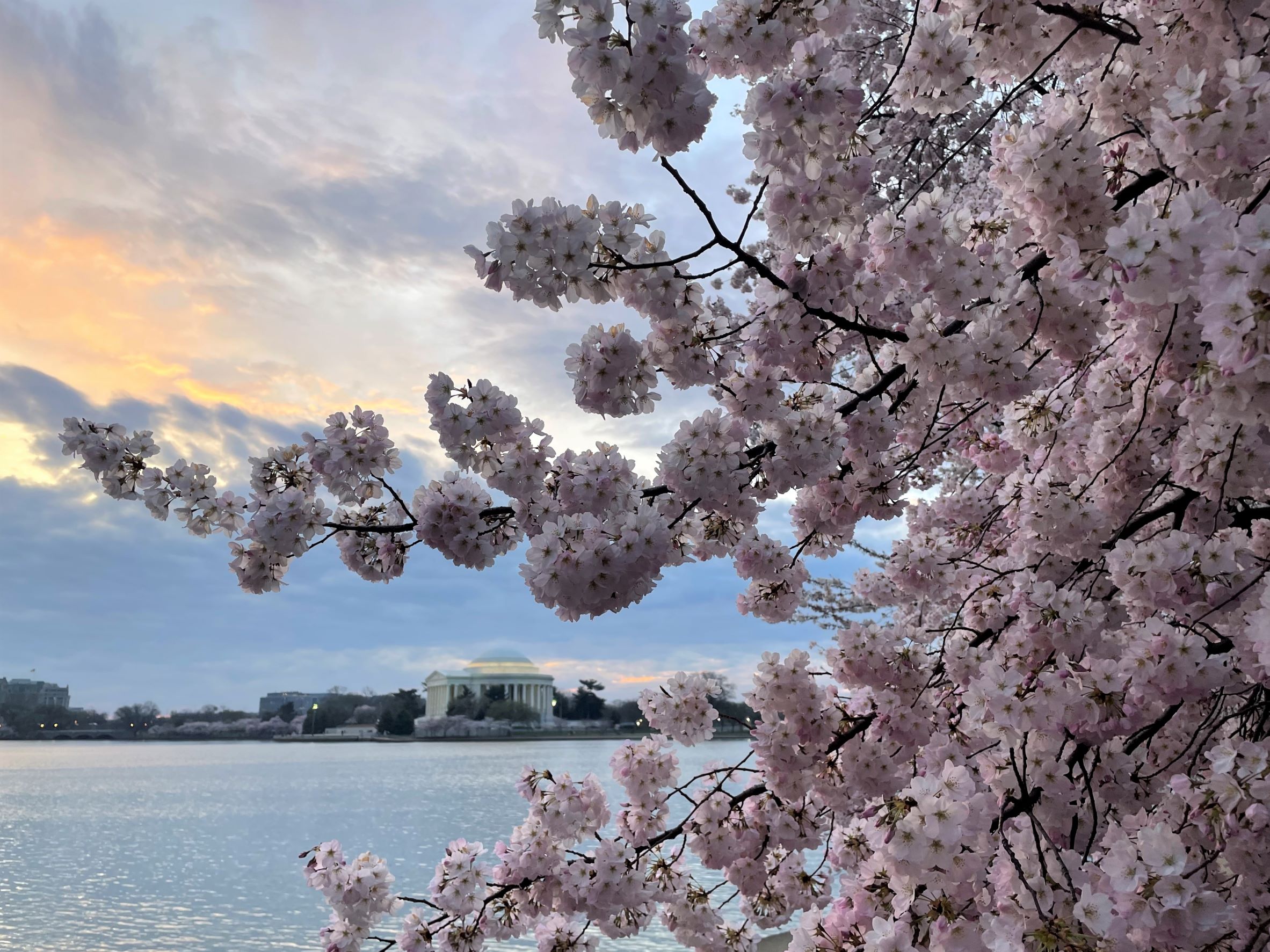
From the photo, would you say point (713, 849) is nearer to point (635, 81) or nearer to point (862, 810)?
point (862, 810)

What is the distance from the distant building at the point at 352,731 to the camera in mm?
97188

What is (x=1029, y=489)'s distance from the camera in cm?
365

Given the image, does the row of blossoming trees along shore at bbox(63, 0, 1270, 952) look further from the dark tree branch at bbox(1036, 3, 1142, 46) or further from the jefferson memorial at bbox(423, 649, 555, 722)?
the jefferson memorial at bbox(423, 649, 555, 722)

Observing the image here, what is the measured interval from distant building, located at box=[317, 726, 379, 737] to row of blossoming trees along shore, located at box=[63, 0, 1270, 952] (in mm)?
100603

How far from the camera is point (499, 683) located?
10125 centimetres

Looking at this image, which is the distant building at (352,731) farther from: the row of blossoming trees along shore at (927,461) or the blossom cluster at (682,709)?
the row of blossoming trees along shore at (927,461)

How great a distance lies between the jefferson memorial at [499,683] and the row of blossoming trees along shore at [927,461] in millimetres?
97202

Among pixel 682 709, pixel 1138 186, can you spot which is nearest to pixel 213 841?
pixel 682 709

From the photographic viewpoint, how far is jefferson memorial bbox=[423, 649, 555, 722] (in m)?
99.7

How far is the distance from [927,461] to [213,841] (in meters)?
24.7

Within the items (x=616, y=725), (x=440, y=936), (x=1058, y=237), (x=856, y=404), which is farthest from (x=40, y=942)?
(x=616, y=725)

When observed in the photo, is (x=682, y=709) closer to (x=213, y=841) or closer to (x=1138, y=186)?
(x=1138, y=186)

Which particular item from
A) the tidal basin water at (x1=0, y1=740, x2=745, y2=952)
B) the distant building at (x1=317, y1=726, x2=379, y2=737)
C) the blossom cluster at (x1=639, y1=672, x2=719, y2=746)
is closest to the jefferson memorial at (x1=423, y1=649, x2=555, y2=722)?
the distant building at (x1=317, y1=726, x2=379, y2=737)

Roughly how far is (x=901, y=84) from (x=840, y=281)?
26.2 inches
